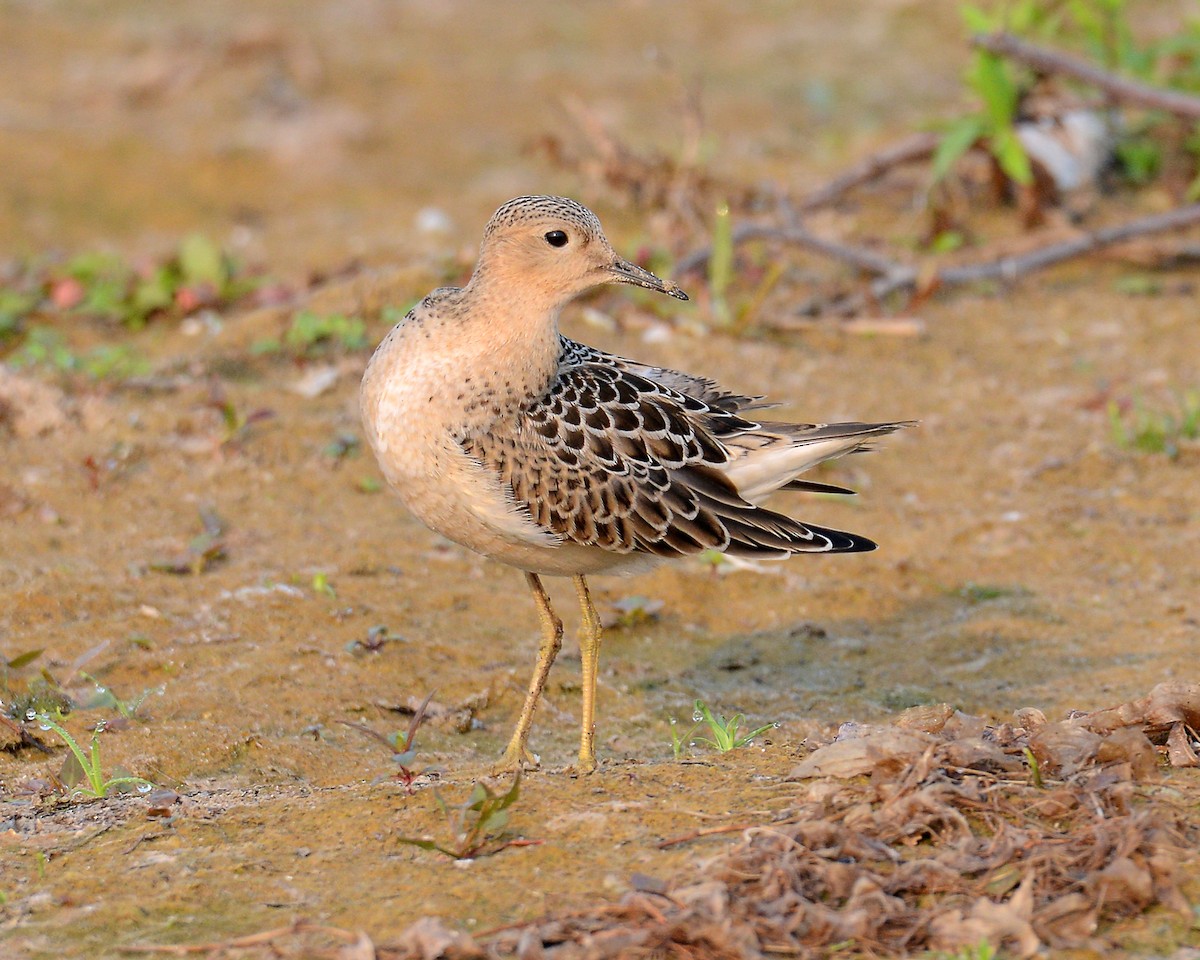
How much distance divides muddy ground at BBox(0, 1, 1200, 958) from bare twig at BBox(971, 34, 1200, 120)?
1081 millimetres

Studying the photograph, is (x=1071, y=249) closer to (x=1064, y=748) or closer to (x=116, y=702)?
(x=1064, y=748)

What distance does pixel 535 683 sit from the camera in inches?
193

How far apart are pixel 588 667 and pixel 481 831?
1.44m

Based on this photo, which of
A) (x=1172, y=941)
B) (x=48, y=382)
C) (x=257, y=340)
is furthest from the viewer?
Result: (x=257, y=340)

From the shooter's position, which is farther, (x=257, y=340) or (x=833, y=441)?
(x=257, y=340)

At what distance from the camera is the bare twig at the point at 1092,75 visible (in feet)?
27.4

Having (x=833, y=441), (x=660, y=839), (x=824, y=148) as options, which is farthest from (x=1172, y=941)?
(x=824, y=148)

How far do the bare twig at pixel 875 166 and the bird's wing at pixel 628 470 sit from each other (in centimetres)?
474

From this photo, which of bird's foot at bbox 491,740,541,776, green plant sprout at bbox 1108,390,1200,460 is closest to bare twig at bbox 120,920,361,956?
bird's foot at bbox 491,740,541,776

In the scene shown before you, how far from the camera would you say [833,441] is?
5180 millimetres

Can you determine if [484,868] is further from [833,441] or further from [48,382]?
[48,382]

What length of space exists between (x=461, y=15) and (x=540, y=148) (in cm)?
560

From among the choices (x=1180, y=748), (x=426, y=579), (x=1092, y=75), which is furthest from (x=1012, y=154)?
(x=1180, y=748)

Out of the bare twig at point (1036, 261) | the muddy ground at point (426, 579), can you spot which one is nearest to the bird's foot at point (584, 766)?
the muddy ground at point (426, 579)
